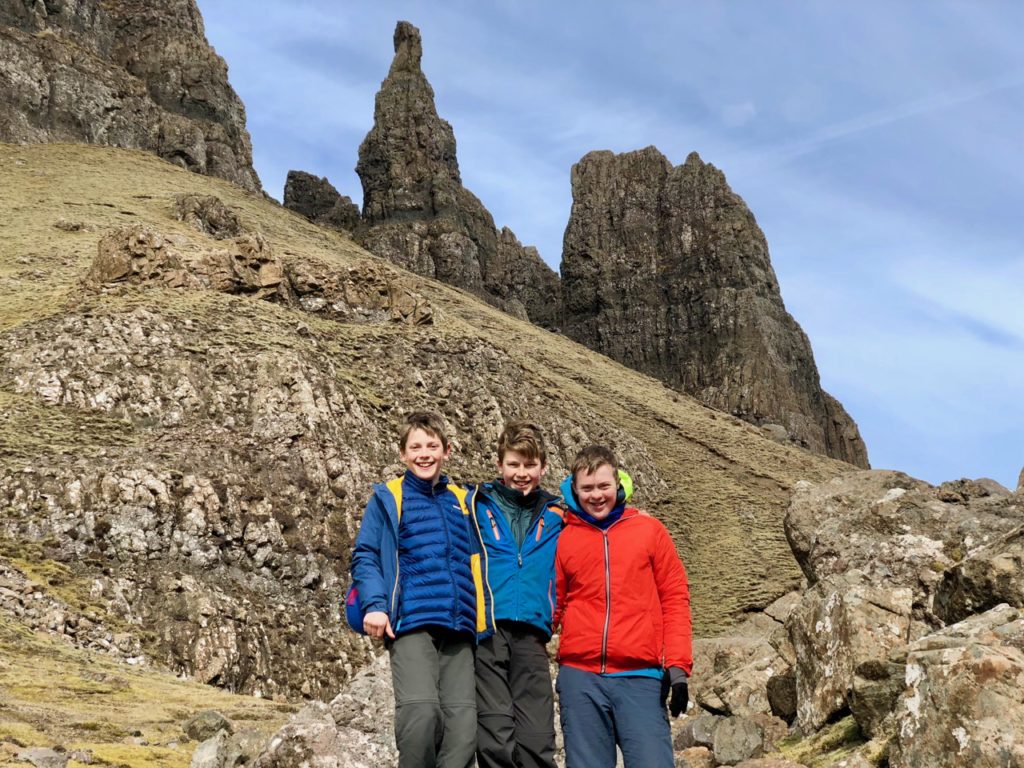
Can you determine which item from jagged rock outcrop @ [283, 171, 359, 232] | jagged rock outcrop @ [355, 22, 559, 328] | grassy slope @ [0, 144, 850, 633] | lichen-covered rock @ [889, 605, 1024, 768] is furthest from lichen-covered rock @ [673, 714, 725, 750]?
jagged rock outcrop @ [283, 171, 359, 232]

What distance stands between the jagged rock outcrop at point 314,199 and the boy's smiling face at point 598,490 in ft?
459

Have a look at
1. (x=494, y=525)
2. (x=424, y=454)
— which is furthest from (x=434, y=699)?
(x=424, y=454)

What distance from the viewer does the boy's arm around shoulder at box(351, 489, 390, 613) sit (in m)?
7.67

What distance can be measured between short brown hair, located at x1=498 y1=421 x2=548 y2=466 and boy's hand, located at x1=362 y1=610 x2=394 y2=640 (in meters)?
1.63

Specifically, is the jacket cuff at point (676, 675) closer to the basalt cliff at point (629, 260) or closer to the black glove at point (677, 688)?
the black glove at point (677, 688)

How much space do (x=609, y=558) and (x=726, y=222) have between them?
13721 cm

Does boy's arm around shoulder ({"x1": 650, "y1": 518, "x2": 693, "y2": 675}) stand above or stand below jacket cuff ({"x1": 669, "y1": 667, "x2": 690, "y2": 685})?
above

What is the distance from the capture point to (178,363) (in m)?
40.8

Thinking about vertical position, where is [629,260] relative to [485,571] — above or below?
above

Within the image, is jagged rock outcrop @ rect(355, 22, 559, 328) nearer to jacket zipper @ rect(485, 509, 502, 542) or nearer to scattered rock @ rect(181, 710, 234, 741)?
scattered rock @ rect(181, 710, 234, 741)

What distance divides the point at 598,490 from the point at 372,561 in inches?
75.2

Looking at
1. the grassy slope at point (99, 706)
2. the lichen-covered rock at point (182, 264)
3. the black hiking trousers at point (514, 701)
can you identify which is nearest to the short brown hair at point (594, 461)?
the black hiking trousers at point (514, 701)

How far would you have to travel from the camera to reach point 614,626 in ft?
25.2

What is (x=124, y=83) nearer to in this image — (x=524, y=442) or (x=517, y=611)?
(x=524, y=442)
